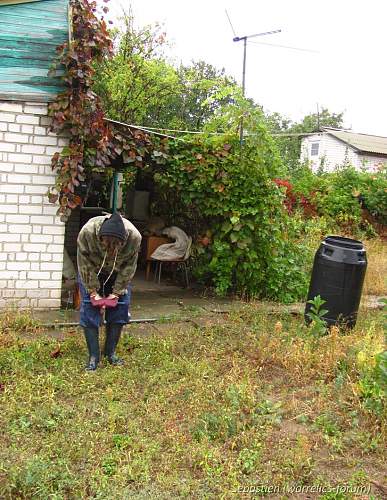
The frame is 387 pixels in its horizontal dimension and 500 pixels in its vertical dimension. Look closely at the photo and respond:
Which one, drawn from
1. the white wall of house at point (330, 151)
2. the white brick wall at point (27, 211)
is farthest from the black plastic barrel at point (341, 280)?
the white wall of house at point (330, 151)

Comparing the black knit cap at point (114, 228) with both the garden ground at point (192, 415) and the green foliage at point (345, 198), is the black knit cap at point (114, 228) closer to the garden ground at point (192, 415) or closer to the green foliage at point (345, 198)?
the garden ground at point (192, 415)

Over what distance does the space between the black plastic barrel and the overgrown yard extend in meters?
0.47

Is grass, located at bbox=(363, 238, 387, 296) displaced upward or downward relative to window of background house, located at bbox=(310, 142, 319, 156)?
downward

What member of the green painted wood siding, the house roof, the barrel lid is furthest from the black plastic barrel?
the house roof

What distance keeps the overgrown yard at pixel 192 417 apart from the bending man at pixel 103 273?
0.40 metres

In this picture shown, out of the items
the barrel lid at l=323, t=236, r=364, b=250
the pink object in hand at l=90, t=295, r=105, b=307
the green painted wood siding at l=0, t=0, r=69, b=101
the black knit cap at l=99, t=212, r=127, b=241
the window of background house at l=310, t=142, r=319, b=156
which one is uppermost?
the window of background house at l=310, t=142, r=319, b=156

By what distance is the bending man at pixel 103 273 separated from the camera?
5094mm

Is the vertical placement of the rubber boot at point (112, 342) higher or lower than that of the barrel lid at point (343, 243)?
lower

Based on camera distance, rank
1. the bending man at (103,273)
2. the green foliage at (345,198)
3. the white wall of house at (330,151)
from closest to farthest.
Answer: the bending man at (103,273) → the green foliage at (345,198) → the white wall of house at (330,151)

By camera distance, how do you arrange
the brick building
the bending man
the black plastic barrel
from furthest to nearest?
the brick building < the black plastic barrel < the bending man

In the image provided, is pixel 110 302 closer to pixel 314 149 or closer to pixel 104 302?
pixel 104 302

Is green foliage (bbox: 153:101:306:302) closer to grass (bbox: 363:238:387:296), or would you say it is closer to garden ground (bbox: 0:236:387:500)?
garden ground (bbox: 0:236:387:500)

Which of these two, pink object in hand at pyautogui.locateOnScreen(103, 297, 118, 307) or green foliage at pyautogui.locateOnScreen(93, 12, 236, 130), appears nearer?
pink object in hand at pyautogui.locateOnScreen(103, 297, 118, 307)

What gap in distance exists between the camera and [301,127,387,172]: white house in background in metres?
31.3
